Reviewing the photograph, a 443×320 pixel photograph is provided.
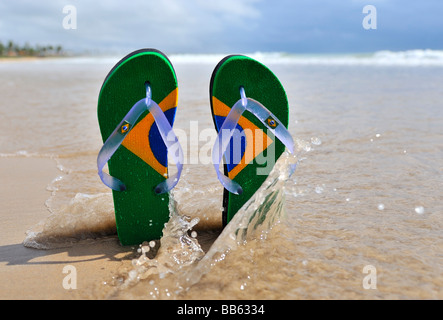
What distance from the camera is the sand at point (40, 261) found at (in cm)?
146

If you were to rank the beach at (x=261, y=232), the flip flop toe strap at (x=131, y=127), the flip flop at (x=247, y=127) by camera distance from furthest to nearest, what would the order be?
the flip flop at (x=247, y=127), the flip flop toe strap at (x=131, y=127), the beach at (x=261, y=232)

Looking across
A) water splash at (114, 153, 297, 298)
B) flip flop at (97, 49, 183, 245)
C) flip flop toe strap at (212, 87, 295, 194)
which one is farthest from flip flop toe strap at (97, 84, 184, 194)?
water splash at (114, 153, 297, 298)

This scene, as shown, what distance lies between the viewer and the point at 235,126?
1769 mm

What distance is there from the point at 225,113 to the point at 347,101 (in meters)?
3.82

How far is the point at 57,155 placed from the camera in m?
3.33

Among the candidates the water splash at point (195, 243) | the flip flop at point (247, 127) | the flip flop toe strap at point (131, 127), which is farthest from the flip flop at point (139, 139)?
the flip flop at point (247, 127)

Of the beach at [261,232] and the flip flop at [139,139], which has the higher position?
the flip flop at [139,139]

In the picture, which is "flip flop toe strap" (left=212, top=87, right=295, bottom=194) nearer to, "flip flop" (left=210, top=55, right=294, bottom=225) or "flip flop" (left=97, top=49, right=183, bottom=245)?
"flip flop" (left=210, top=55, right=294, bottom=225)

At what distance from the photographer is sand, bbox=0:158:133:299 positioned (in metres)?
1.46

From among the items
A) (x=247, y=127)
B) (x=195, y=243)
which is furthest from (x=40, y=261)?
(x=247, y=127)

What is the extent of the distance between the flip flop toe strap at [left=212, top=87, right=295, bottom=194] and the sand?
1.60 ft

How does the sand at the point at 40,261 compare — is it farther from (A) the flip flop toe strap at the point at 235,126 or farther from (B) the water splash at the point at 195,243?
(A) the flip flop toe strap at the point at 235,126

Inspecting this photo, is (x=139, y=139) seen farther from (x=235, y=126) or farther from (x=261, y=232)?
(x=261, y=232)
